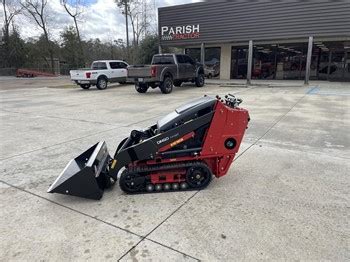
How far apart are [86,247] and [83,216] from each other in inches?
22.4

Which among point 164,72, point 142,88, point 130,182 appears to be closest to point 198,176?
point 130,182

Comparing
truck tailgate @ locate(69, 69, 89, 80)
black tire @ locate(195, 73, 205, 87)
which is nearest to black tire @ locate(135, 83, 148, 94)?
black tire @ locate(195, 73, 205, 87)

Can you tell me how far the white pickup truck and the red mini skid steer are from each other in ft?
49.4

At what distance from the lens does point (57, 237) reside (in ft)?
8.90

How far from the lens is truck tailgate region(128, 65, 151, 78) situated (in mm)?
13891

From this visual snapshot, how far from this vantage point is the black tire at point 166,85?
1456cm

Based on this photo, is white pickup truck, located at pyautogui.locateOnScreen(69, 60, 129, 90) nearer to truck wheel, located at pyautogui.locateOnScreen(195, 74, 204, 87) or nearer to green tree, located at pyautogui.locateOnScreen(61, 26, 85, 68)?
truck wheel, located at pyautogui.locateOnScreen(195, 74, 204, 87)

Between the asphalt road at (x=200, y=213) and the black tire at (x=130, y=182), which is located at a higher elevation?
the black tire at (x=130, y=182)

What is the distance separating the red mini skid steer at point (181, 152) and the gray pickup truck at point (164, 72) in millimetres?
10634

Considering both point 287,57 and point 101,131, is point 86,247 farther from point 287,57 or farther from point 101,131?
point 287,57

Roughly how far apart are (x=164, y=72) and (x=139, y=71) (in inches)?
51.0

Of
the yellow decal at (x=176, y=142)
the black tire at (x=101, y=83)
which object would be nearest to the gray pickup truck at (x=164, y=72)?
the black tire at (x=101, y=83)

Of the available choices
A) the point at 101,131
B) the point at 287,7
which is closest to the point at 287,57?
the point at 287,7

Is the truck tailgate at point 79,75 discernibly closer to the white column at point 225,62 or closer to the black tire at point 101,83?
the black tire at point 101,83
